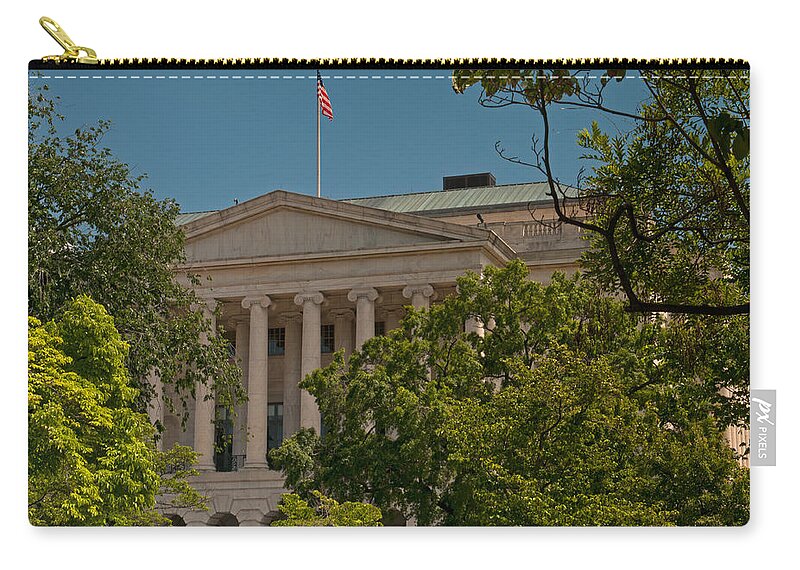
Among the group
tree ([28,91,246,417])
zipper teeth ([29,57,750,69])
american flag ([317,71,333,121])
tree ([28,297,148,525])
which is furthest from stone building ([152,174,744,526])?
zipper teeth ([29,57,750,69])

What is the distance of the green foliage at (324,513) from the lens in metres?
12.5

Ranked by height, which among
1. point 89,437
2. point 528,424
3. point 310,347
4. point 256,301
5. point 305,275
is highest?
point 305,275

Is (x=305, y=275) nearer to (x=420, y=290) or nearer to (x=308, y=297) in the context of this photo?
(x=308, y=297)

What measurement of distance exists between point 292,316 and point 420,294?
46.1 inches

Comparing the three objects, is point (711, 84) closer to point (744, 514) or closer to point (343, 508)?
point (744, 514)

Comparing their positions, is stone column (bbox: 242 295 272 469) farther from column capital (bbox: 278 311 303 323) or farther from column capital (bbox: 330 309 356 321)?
column capital (bbox: 330 309 356 321)

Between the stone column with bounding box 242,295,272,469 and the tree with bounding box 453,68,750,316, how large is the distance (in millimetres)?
2687

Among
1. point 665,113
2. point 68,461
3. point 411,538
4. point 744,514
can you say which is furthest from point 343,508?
point 665,113

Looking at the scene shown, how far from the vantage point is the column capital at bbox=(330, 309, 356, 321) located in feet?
43.3

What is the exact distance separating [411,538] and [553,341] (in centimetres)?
286

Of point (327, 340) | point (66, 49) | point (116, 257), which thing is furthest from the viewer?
point (116, 257)

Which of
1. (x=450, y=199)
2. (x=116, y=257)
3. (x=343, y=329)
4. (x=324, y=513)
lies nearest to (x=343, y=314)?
(x=343, y=329)

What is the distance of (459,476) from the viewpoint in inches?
537

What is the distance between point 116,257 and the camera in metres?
14.1
